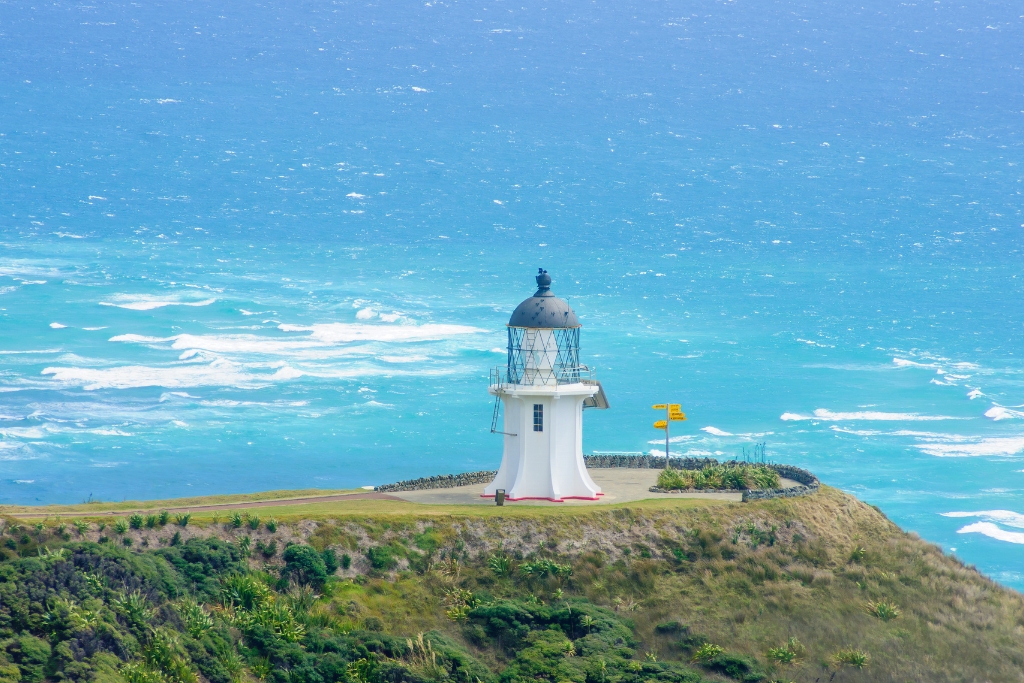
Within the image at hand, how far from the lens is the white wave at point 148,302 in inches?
5290

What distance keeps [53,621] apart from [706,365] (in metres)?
85.2

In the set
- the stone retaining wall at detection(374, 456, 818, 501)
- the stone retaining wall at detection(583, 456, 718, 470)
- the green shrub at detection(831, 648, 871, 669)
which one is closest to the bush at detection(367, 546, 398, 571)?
the stone retaining wall at detection(374, 456, 818, 501)

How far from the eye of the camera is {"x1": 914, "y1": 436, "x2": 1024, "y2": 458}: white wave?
9712cm

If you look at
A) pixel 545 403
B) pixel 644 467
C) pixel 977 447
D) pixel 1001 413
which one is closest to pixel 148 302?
pixel 1001 413

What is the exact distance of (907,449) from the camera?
9831 centimetres

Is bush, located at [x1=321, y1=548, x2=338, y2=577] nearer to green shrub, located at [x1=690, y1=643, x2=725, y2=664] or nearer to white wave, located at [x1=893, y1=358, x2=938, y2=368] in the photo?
green shrub, located at [x1=690, y1=643, x2=725, y2=664]

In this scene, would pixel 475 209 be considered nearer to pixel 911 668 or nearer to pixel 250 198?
pixel 250 198

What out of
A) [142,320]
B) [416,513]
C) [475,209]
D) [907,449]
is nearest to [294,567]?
[416,513]

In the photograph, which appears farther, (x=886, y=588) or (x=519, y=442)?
(x=519, y=442)

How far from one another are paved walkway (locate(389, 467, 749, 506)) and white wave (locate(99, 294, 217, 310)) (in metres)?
83.7

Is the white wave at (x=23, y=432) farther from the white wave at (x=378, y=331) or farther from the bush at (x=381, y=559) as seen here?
the bush at (x=381, y=559)

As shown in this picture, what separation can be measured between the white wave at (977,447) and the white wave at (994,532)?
13.6 metres

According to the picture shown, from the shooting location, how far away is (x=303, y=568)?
143 ft

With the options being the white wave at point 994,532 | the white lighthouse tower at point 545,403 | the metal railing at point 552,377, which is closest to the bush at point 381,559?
the white lighthouse tower at point 545,403
